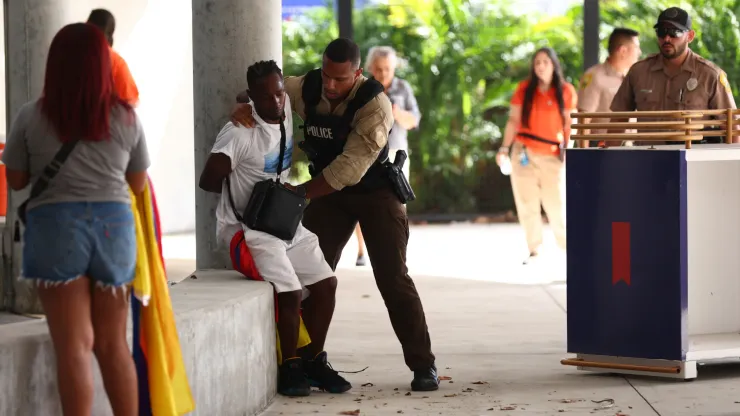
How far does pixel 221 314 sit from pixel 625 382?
85.7 inches

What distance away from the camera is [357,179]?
6316mm

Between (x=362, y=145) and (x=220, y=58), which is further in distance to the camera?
(x=220, y=58)

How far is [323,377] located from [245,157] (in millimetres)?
1137

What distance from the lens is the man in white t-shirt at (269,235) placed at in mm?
6152

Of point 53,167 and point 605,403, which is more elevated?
point 53,167

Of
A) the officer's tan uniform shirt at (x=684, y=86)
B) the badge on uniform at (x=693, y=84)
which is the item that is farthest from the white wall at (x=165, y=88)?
the badge on uniform at (x=693, y=84)

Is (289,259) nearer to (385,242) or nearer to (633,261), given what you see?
(385,242)

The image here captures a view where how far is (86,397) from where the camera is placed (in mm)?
4516

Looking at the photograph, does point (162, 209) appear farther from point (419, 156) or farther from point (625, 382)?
point (625, 382)

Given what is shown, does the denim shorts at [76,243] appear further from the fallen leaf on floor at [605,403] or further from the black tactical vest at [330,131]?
the fallen leaf on floor at [605,403]

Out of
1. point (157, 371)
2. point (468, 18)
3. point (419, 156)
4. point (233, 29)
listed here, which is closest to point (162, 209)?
point (419, 156)

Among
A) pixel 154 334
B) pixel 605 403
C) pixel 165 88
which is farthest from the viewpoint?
pixel 165 88

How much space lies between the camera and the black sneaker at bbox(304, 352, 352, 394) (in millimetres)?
6562

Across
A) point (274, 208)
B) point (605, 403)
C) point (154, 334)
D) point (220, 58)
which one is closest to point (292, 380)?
point (274, 208)
